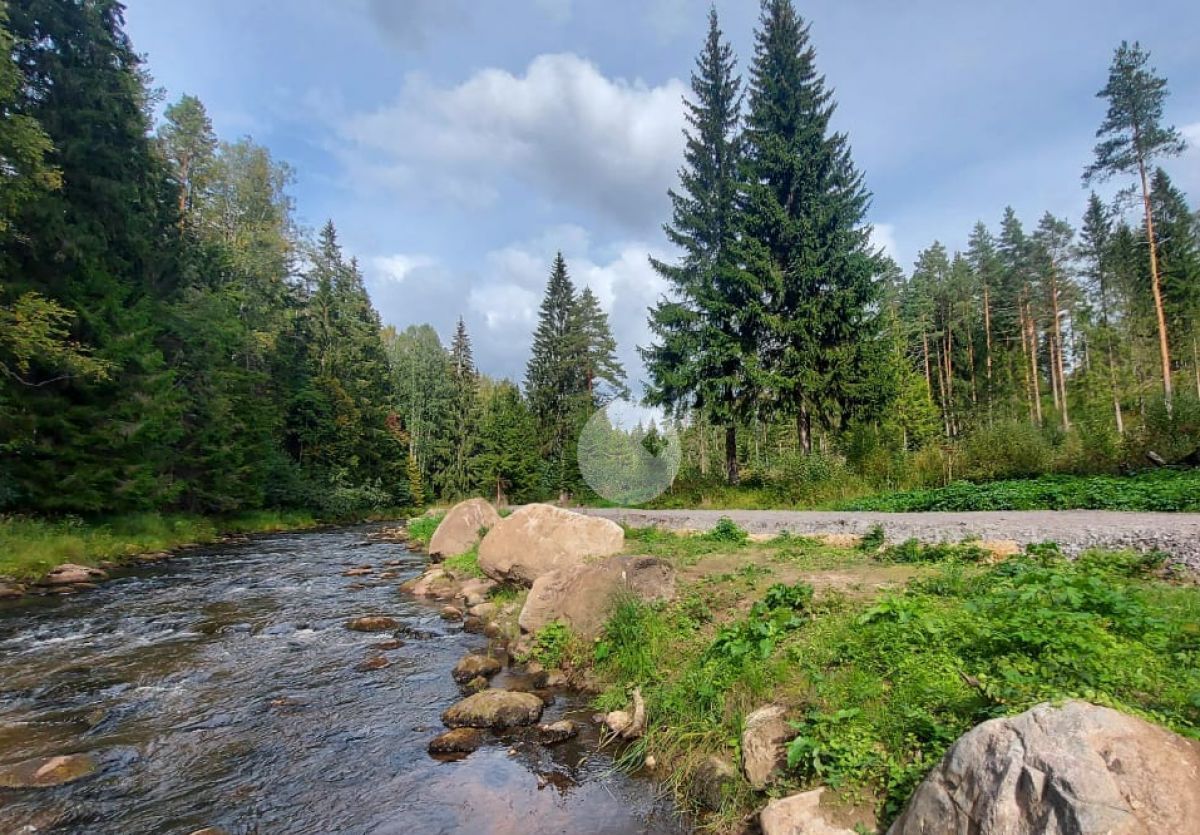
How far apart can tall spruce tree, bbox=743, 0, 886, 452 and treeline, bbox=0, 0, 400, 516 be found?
20099 millimetres

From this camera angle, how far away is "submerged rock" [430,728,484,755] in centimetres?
522

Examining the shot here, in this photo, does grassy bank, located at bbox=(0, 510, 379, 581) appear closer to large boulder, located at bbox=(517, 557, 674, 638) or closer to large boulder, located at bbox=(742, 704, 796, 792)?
large boulder, located at bbox=(517, 557, 674, 638)

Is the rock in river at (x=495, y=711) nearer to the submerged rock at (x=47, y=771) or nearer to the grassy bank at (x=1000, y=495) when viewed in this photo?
the submerged rock at (x=47, y=771)

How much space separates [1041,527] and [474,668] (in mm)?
7632

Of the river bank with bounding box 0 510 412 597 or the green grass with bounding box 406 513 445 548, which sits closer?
the river bank with bounding box 0 510 412 597

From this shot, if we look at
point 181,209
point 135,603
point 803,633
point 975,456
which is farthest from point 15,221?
point 975,456

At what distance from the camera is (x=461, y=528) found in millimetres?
16766

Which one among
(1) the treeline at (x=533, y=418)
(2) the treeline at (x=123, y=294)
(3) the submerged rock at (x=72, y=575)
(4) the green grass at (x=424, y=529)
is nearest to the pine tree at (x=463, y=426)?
(1) the treeline at (x=533, y=418)

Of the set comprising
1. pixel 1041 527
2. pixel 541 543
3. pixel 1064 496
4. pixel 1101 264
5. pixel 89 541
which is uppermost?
pixel 1101 264

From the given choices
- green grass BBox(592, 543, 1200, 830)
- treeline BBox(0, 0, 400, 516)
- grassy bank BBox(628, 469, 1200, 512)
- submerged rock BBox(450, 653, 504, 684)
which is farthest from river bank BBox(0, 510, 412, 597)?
grassy bank BBox(628, 469, 1200, 512)

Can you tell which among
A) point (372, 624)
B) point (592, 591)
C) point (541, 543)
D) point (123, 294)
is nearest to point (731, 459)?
point (541, 543)

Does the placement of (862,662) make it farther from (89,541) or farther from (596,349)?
(596,349)

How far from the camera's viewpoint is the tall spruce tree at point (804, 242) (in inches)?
786

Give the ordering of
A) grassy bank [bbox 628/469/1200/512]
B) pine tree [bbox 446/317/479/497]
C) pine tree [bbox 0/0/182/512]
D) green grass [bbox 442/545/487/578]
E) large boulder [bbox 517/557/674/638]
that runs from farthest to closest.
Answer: pine tree [bbox 446/317/479/497]
pine tree [bbox 0/0/182/512]
green grass [bbox 442/545/487/578]
grassy bank [bbox 628/469/1200/512]
large boulder [bbox 517/557/674/638]
